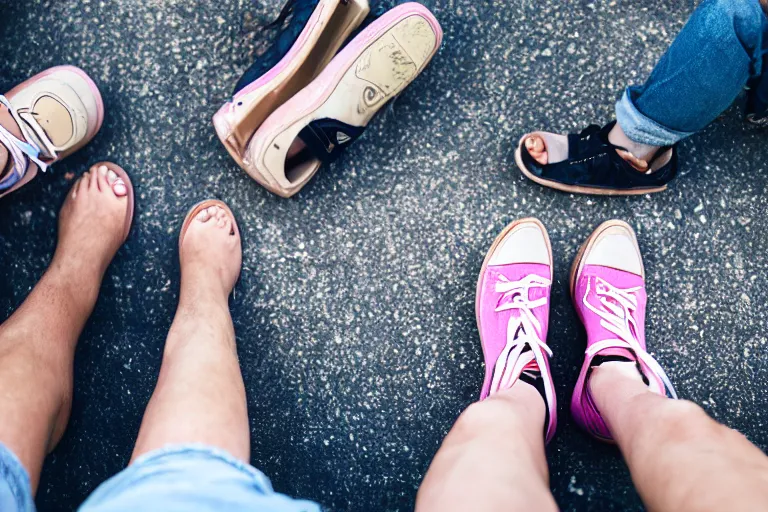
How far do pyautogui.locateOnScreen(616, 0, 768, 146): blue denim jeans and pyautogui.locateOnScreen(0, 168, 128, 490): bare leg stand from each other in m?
1.30

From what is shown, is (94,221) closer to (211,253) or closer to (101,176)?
(101,176)

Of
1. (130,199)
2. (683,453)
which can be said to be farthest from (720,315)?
(130,199)

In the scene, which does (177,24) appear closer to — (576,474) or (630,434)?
(630,434)

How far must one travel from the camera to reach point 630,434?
3.50ft

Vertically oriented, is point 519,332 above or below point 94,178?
below

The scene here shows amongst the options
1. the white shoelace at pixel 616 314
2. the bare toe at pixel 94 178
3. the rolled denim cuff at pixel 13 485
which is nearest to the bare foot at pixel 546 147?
the white shoelace at pixel 616 314

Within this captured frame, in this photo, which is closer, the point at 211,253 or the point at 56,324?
the point at 56,324

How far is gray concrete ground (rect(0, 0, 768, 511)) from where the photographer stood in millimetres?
1459

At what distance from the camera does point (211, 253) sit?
4.58 feet

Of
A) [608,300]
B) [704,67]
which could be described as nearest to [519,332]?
[608,300]

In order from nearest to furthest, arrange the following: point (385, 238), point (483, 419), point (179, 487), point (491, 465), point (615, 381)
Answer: point (179, 487)
point (491, 465)
point (483, 419)
point (615, 381)
point (385, 238)

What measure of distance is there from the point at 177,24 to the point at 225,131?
1.21ft

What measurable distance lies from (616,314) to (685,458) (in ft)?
1.89

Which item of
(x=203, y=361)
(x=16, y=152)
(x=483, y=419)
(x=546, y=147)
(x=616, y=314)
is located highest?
(x=16, y=152)
